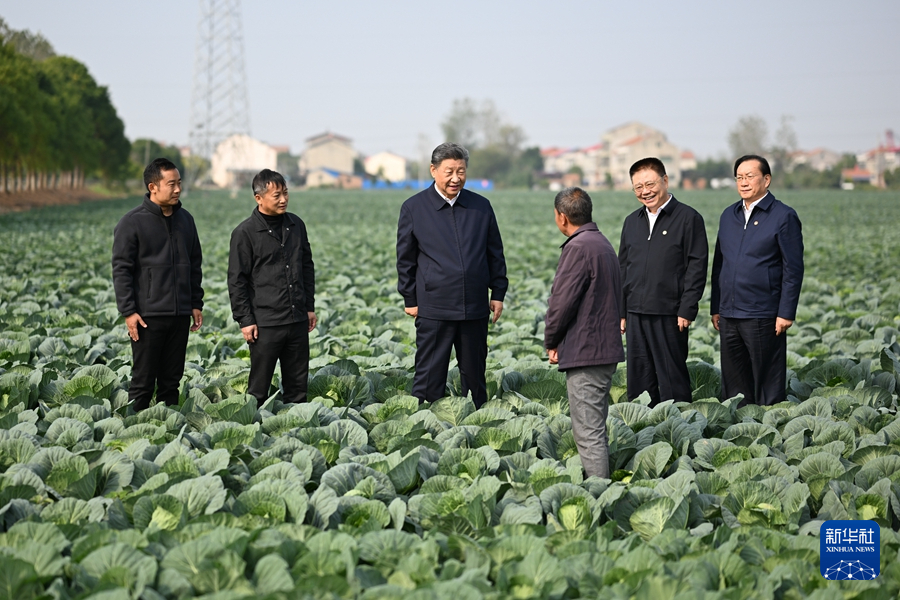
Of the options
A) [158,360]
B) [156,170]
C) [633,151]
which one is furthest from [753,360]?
[633,151]

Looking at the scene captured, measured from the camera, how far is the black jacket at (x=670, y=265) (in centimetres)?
471

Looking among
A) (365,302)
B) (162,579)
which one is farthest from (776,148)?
(162,579)

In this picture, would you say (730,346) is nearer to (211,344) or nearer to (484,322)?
(484,322)

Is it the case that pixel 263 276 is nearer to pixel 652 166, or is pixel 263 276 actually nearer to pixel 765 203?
pixel 652 166

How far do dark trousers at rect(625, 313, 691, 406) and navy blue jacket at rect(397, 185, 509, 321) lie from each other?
33.8 inches

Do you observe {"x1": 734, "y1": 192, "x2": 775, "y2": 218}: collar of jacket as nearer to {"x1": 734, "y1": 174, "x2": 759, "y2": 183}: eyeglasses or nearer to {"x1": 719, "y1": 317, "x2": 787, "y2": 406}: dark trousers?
{"x1": 734, "y1": 174, "x2": 759, "y2": 183}: eyeglasses

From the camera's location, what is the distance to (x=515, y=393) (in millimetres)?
5039

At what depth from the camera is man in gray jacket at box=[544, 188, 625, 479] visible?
11.8ft

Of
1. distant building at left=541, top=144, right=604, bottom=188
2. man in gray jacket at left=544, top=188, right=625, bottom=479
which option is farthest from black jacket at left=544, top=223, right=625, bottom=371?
distant building at left=541, top=144, right=604, bottom=188

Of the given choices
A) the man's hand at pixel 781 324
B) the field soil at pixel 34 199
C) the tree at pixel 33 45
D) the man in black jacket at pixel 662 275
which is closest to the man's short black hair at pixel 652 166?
the man in black jacket at pixel 662 275

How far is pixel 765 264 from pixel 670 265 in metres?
0.55

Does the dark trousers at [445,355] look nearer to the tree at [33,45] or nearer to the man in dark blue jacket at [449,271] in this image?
the man in dark blue jacket at [449,271]

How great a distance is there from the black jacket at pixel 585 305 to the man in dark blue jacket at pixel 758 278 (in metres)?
1.47

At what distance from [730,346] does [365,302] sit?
5.33 m
